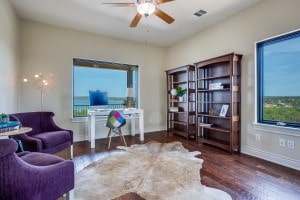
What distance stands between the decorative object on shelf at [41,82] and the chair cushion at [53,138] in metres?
1.49

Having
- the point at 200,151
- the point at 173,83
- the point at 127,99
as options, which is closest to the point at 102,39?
the point at 127,99

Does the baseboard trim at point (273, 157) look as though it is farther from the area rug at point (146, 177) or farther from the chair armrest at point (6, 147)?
the chair armrest at point (6, 147)

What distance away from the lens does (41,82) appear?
400 centimetres

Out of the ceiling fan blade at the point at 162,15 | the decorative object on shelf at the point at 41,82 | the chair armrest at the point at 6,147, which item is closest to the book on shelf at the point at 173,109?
the ceiling fan blade at the point at 162,15

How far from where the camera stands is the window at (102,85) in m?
4.55

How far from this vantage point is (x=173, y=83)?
17.4 feet

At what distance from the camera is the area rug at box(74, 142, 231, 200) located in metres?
1.93

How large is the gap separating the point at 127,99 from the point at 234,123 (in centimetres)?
305

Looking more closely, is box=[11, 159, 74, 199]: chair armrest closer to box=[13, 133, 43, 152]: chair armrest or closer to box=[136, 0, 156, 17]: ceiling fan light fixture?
box=[13, 133, 43, 152]: chair armrest

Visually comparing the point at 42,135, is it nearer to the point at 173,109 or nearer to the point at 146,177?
the point at 146,177

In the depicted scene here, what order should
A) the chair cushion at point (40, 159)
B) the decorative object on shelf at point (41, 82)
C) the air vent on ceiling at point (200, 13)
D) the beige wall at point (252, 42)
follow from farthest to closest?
the decorative object on shelf at point (41, 82)
the air vent on ceiling at point (200, 13)
the beige wall at point (252, 42)
the chair cushion at point (40, 159)

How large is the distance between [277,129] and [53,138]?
3626 millimetres

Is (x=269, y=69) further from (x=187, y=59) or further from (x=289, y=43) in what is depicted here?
(x=187, y=59)

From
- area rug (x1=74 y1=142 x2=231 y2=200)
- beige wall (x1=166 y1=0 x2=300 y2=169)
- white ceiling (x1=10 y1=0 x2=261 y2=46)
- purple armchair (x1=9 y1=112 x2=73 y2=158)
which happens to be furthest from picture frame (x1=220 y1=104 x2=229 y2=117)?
purple armchair (x1=9 y1=112 x2=73 y2=158)
